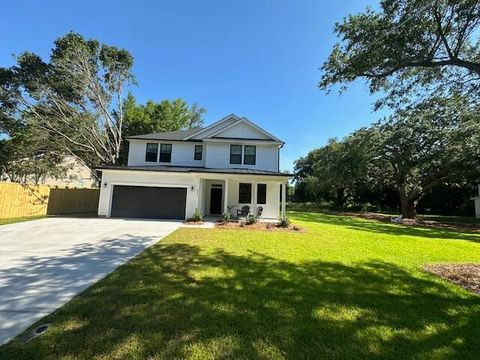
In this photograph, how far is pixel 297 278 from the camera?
19.2ft

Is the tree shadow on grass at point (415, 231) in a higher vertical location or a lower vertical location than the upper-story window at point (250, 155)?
lower

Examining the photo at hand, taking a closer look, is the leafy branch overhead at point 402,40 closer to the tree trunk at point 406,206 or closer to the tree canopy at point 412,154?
the tree canopy at point 412,154

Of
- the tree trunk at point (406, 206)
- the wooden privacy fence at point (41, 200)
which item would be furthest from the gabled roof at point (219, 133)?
the tree trunk at point (406, 206)

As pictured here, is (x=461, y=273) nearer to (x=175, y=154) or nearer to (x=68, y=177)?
(x=175, y=154)

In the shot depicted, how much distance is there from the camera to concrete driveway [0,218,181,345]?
412cm

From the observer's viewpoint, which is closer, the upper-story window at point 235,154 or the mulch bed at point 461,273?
the mulch bed at point 461,273

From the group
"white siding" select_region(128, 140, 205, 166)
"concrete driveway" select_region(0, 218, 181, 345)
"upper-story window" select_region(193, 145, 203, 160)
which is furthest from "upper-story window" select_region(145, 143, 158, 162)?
"concrete driveway" select_region(0, 218, 181, 345)

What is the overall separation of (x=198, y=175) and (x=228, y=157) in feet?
10.2

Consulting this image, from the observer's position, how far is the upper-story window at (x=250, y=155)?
19.2 m

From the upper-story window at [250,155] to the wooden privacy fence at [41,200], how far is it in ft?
40.4

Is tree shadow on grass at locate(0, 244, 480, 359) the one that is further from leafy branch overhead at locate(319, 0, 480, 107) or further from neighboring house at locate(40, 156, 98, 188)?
neighboring house at locate(40, 156, 98, 188)

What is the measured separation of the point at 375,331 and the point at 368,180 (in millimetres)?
29853

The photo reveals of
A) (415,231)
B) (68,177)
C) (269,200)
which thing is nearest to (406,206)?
(415,231)

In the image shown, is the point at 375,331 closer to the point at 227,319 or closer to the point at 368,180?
the point at 227,319
